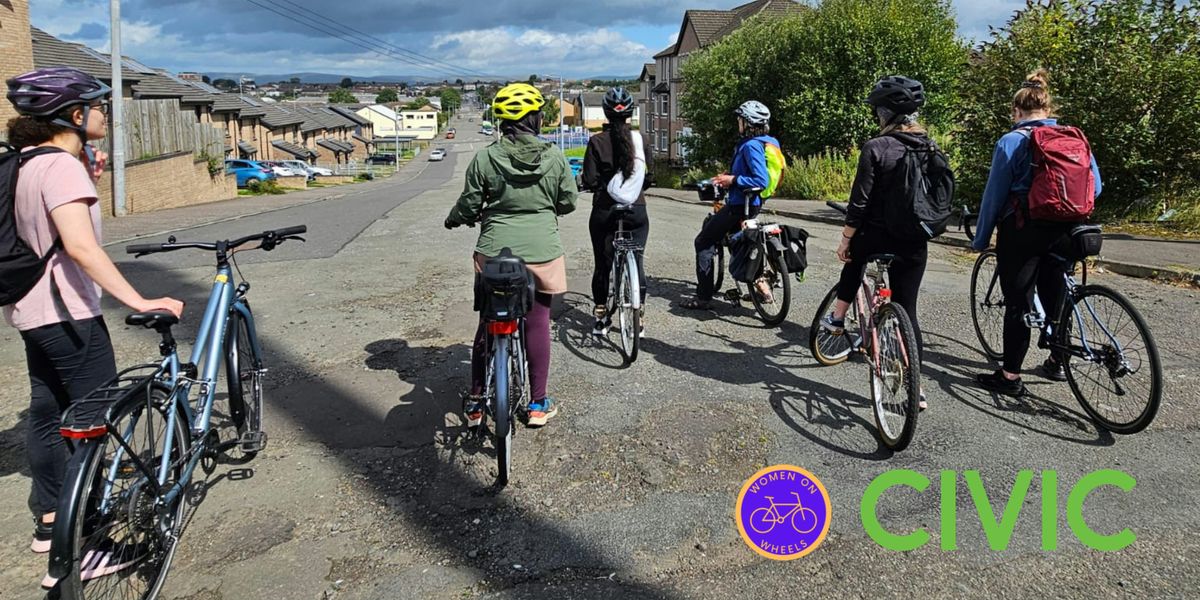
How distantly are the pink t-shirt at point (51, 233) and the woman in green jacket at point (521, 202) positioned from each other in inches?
68.8

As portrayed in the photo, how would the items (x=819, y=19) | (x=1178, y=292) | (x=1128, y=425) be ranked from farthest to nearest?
(x=819, y=19) → (x=1178, y=292) → (x=1128, y=425)

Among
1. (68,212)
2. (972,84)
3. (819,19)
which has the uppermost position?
A: (819,19)

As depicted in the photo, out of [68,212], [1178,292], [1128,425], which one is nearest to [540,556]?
[68,212]

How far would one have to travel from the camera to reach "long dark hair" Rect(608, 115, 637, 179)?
5.91 metres

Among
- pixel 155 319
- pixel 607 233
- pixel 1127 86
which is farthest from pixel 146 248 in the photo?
pixel 1127 86

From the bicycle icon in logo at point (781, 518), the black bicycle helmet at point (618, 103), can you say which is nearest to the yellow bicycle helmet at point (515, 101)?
the black bicycle helmet at point (618, 103)

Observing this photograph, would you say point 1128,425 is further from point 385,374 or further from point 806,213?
point 806,213

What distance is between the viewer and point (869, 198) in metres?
4.56

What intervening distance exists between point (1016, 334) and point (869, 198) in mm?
1307

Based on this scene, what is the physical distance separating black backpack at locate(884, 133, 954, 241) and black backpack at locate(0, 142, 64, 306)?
13.0 feet

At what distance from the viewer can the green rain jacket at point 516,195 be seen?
4.16 m

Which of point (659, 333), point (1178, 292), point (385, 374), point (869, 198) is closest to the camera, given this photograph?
point (869, 198)

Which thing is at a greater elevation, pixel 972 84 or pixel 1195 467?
pixel 972 84

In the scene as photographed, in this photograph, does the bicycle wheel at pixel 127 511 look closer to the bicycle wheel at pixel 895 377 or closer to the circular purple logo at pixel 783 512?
the circular purple logo at pixel 783 512
